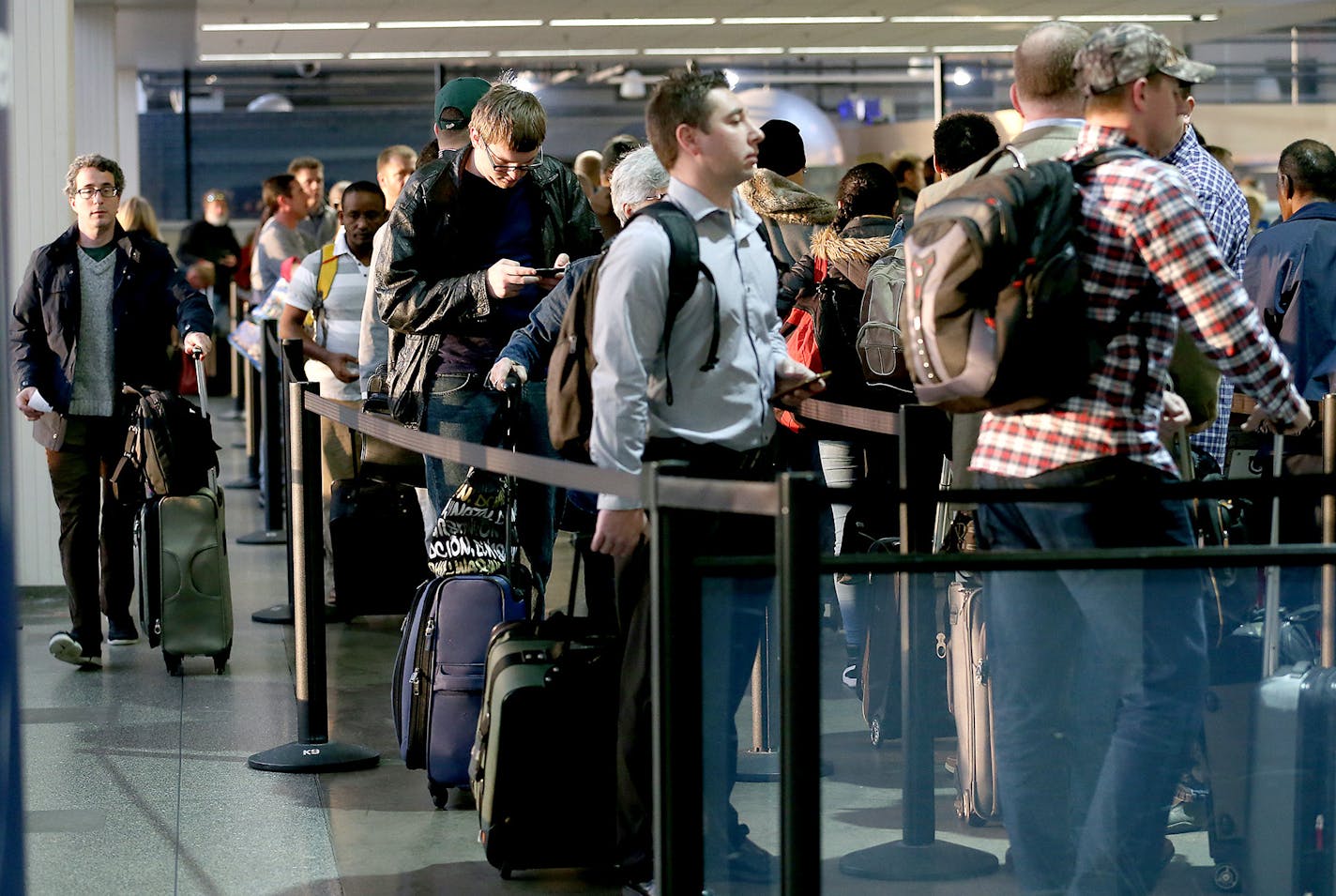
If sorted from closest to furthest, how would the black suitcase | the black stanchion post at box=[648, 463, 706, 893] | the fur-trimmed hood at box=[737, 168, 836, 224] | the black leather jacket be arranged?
the black stanchion post at box=[648, 463, 706, 893] → the black leather jacket → the fur-trimmed hood at box=[737, 168, 836, 224] → the black suitcase

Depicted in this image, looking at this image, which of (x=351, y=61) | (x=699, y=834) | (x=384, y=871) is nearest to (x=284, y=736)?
(x=384, y=871)

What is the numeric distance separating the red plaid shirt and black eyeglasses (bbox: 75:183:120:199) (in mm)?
4301

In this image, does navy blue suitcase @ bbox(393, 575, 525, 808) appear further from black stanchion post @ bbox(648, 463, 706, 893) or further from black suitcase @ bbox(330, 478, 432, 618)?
black suitcase @ bbox(330, 478, 432, 618)

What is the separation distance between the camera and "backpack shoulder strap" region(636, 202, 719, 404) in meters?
3.53

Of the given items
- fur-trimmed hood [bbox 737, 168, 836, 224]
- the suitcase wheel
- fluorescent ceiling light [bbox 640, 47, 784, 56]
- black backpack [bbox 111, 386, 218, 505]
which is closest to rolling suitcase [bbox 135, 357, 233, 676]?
black backpack [bbox 111, 386, 218, 505]

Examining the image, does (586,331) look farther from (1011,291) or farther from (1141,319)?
(1141,319)

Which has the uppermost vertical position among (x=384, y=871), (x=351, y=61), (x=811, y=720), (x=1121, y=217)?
(x=351, y=61)

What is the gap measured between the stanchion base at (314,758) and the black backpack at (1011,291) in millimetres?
2512

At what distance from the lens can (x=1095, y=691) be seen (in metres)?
3.05

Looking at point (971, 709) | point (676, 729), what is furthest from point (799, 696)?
point (971, 709)

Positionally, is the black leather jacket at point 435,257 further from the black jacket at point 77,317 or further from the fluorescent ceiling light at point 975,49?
the fluorescent ceiling light at point 975,49

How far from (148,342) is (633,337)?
365cm

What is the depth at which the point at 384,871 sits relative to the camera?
410 cm

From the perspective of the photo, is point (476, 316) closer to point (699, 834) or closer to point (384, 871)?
point (384, 871)
